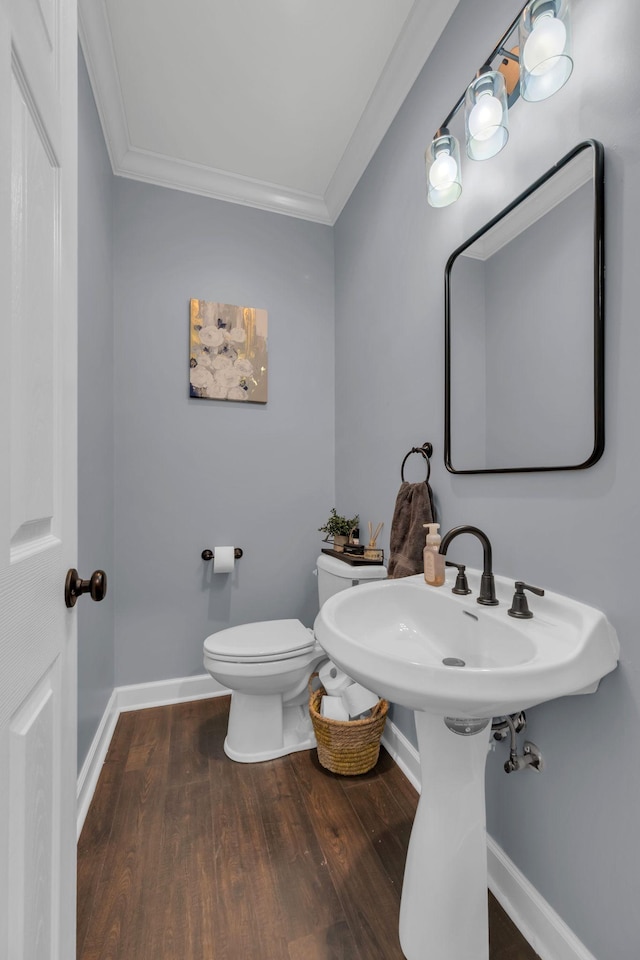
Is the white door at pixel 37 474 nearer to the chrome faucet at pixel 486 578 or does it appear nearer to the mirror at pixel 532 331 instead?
the chrome faucet at pixel 486 578

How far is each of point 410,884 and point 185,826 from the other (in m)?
0.76

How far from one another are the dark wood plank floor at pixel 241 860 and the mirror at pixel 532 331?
1.16 metres

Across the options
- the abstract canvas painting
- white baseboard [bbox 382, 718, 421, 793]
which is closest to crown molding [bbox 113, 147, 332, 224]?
the abstract canvas painting

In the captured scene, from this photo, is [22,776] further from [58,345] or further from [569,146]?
[569,146]

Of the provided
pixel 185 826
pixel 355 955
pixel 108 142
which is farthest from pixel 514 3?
pixel 185 826

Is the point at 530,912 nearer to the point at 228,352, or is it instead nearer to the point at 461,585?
the point at 461,585

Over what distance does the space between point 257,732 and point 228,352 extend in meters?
1.73

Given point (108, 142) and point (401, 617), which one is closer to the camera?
point (401, 617)

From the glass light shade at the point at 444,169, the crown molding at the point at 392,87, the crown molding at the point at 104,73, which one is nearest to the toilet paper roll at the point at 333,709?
the glass light shade at the point at 444,169

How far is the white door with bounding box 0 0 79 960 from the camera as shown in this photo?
0.45 m

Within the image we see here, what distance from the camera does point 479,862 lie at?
2.93ft

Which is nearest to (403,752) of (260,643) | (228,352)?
(260,643)

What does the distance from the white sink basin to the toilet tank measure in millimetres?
462

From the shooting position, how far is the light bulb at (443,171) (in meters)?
1.24
